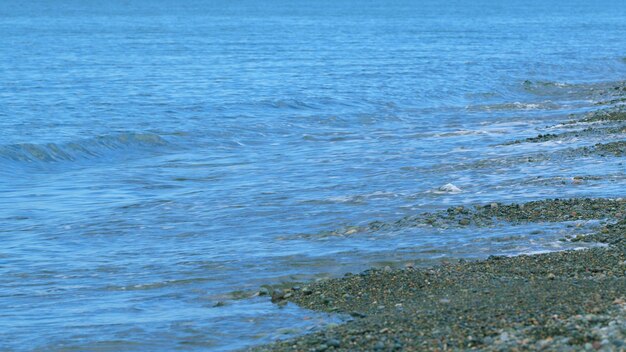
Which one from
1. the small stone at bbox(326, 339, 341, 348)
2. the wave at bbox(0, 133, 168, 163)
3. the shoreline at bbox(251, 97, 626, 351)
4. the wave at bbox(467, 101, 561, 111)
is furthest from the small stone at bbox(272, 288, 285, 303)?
the wave at bbox(467, 101, 561, 111)

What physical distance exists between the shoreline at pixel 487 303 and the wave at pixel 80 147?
13516 mm

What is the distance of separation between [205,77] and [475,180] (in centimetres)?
2795

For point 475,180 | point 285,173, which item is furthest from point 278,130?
point 475,180

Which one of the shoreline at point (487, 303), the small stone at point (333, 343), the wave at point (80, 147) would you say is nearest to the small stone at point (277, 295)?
the shoreline at point (487, 303)

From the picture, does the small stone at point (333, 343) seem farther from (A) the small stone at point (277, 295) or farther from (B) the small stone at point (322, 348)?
(A) the small stone at point (277, 295)

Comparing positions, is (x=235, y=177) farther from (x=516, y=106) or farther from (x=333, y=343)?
(x=516, y=106)

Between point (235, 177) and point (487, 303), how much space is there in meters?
11.5

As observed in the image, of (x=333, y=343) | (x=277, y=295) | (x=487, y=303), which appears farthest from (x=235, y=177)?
(x=333, y=343)

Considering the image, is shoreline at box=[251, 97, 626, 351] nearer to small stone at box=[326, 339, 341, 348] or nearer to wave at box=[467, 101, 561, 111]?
small stone at box=[326, 339, 341, 348]

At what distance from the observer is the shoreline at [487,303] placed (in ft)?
28.8

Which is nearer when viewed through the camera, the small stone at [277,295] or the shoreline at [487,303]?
the shoreline at [487,303]

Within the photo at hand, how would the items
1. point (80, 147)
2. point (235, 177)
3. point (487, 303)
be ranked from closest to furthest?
1. point (487, 303)
2. point (235, 177)
3. point (80, 147)

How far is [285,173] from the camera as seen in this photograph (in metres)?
21.3

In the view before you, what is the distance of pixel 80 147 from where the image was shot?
2628cm
